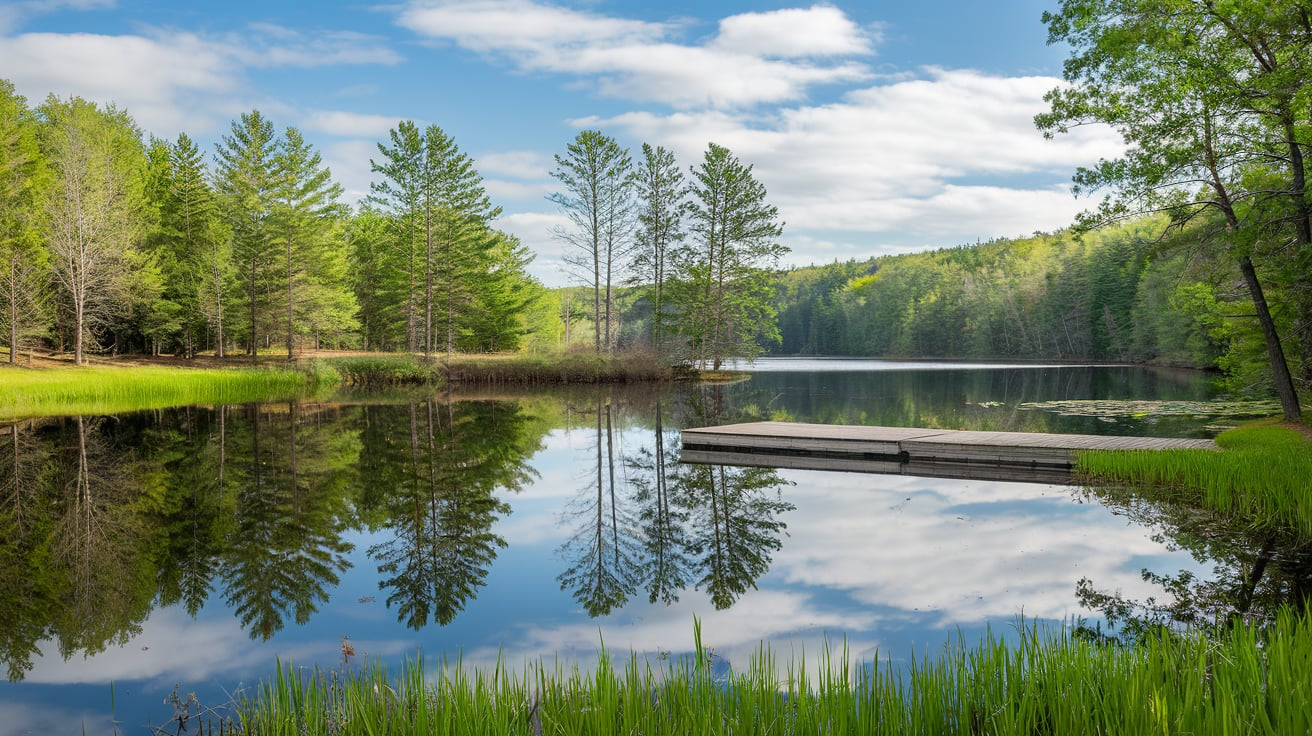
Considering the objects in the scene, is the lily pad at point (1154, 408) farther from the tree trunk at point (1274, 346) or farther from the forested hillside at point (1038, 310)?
the tree trunk at point (1274, 346)

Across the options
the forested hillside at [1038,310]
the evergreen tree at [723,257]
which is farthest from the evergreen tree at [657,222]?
the forested hillside at [1038,310]

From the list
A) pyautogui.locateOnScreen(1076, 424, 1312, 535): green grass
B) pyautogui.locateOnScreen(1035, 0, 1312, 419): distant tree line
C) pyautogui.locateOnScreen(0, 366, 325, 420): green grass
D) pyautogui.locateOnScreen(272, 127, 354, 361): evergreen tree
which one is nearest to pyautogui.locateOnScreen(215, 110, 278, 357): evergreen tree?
pyautogui.locateOnScreen(272, 127, 354, 361): evergreen tree

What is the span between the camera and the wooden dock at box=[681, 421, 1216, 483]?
1155 centimetres

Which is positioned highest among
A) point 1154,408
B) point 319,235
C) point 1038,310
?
point 319,235

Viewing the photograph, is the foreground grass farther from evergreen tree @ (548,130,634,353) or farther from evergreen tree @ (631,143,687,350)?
evergreen tree @ (631,143,687,350)

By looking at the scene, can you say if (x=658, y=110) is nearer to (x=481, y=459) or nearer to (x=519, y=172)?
(x=519, y=172)

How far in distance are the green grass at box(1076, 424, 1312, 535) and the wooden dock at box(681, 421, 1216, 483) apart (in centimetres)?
63

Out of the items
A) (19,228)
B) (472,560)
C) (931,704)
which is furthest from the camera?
(19,228)

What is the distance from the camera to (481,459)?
1330 centimetres

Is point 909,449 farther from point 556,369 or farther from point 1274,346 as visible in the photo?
point 556,369

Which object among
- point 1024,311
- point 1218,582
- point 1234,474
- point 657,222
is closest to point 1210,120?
point 1234,474

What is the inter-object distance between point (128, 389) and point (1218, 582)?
91.5ft

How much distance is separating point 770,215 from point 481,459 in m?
30.1

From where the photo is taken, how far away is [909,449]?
41.3 feet
